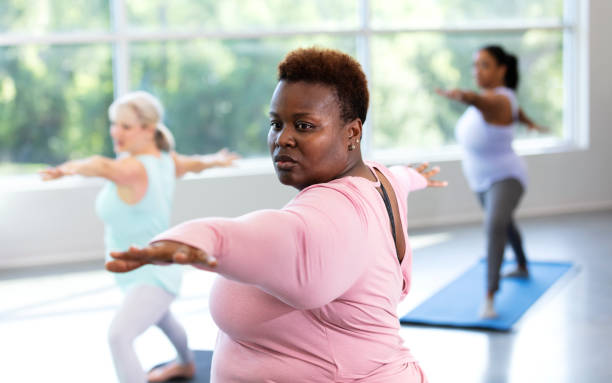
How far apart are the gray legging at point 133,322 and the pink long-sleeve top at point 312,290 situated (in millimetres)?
1551

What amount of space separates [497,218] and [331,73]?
3323 millimetres

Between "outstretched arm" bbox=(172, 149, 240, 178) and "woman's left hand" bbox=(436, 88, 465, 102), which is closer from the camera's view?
"outstretched arm" bbox=(172, 149, 240, 178)

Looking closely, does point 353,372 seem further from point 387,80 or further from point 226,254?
point 387,80

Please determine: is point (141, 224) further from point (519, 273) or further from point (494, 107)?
point (519, 273)

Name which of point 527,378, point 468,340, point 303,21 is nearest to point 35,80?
point 303,21

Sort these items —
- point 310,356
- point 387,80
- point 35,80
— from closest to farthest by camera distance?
point 310,356
point 35,80
point 387,80

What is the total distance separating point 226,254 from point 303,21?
20.4 ft

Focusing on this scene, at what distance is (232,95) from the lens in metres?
7.07

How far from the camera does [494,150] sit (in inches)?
189

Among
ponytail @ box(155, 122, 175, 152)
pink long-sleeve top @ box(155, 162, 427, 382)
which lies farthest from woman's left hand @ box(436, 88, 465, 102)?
pink long-sleeve top @ box(155, 162, 427, 382)

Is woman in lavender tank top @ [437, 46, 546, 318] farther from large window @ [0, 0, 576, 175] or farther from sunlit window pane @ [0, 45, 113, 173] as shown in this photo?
sunlit window pane @ [0, 45, 113, 173]

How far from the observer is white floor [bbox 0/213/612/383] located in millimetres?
3803

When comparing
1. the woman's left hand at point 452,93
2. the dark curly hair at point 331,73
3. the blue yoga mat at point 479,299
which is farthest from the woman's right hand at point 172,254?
the blue yoga mat at point 479,299

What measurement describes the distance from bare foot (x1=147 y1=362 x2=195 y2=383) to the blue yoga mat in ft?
4.50
